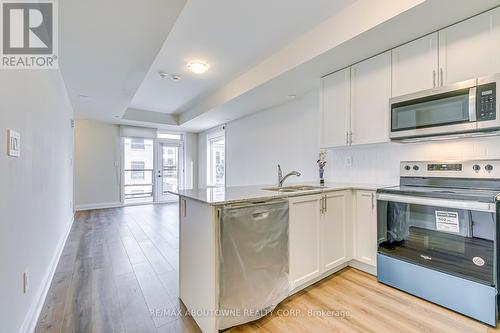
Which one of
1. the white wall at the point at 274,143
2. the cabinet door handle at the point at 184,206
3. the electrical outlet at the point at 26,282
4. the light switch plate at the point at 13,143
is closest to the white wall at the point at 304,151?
the white wall at the point at 274,143

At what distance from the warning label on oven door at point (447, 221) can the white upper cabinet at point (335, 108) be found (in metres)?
1.14

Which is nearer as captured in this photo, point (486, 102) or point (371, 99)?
point (486, 102)

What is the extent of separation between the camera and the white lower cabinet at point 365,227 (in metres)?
2.30

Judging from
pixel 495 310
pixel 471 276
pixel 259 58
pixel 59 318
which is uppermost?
pixel 259 58

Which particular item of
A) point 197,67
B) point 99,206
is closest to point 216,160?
point 99,206

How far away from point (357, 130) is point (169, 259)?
2698 millimetres

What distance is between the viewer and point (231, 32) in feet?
7.66

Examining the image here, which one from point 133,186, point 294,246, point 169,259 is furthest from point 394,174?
point 133,186

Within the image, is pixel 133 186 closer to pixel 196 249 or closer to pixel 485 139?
pixel 196 249

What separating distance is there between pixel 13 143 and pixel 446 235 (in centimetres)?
311

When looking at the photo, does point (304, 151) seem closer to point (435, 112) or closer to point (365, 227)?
point (365, 227)

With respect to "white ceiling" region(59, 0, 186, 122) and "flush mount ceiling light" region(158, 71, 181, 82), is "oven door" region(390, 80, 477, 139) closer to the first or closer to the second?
"white ceiling" region(59, 0, 186, 122)

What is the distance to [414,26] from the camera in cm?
186

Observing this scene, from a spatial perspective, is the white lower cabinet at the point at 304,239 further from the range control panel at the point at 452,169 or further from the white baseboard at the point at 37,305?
the white baseboard at the point at 37,305
